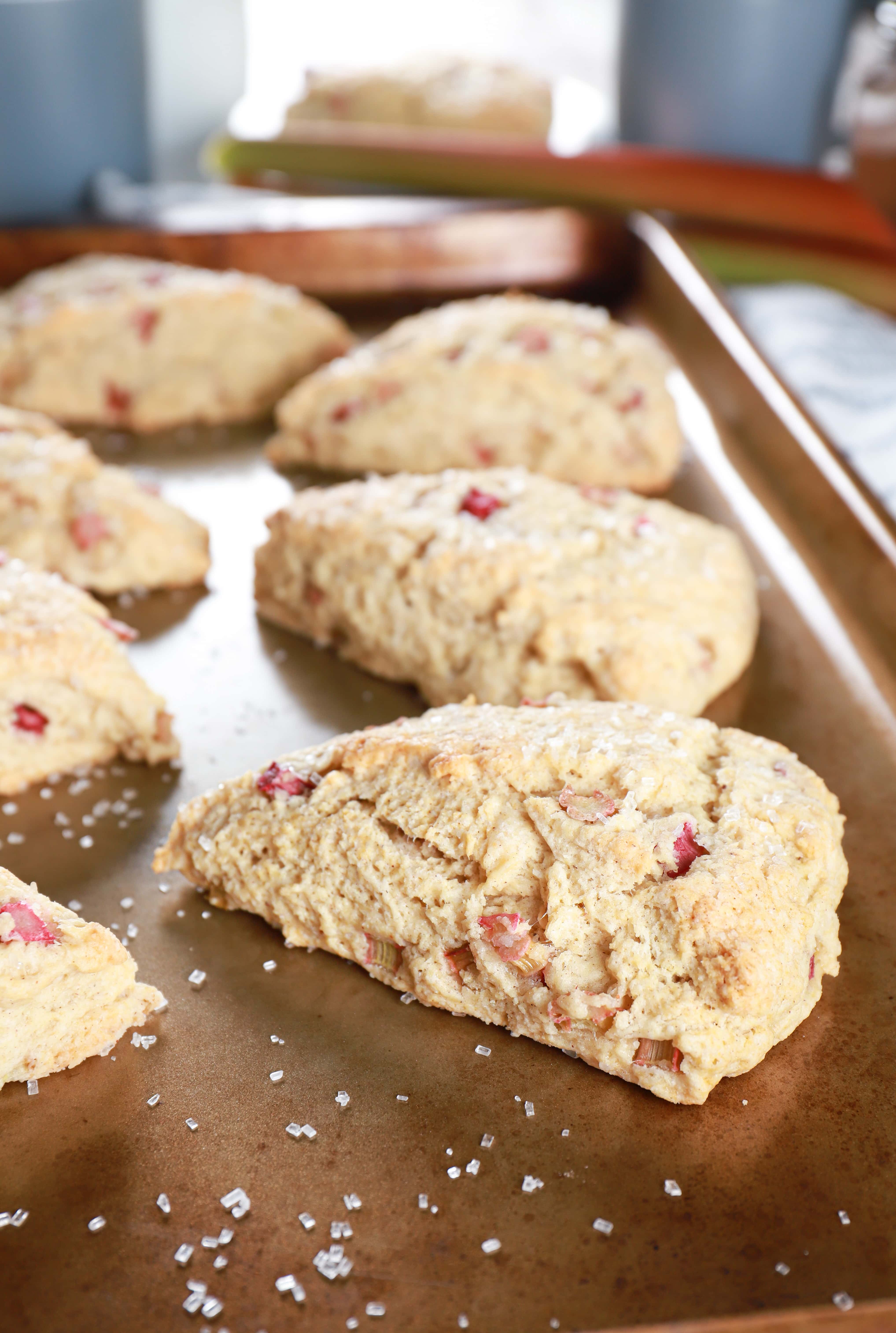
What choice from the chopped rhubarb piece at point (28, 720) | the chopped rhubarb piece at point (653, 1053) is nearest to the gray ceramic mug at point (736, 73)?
the chopped rhubarb piece at point (28, 720)

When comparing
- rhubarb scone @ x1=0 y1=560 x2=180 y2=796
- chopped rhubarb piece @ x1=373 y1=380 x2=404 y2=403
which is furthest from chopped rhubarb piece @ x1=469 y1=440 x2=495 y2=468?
rhubarb scone @ x1=0 y1=560 x2=180 y2=796

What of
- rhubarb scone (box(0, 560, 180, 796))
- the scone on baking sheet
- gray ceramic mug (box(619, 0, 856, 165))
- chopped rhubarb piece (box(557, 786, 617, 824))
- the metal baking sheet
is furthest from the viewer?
the scone on baking sheet

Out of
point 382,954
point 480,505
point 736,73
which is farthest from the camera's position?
point 736,73

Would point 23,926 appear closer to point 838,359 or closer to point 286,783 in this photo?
point 286,783

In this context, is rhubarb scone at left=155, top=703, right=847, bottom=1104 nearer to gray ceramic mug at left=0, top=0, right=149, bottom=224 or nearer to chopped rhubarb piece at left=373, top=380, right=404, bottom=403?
chopped rhubarb piece at left=373, top=380, right=404, bottom=403

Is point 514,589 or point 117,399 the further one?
point 117,399

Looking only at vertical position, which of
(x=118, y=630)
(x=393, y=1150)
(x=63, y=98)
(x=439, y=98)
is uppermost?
(x=63, y=98)

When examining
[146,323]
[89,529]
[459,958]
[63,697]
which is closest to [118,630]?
[63,697]
